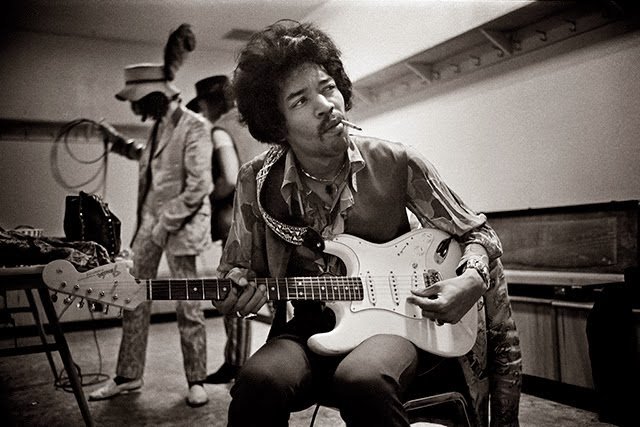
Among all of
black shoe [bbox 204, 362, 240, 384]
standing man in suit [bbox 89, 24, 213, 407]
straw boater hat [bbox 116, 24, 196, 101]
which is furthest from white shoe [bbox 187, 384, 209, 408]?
straw boater hat [bbox 116, 24, 196, 101]

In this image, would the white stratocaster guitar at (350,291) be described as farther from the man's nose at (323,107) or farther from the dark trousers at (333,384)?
the man's nose at (323,107)

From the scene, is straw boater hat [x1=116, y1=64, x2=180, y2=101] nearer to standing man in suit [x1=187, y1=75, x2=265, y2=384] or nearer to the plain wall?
standing man in suit [x1=187, y1=75, x2=265, y2=384]

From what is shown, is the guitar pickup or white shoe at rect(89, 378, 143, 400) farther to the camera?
white shoe at rect(89, 378, 143, 400)

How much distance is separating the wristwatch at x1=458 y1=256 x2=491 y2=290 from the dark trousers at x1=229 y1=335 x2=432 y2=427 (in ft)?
0.76

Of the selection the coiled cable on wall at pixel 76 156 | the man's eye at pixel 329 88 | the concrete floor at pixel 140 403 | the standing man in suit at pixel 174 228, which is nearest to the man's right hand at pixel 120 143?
the coiled cable on wall at pixel 76 156

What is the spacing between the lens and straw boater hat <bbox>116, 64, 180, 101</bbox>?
12.5 ft

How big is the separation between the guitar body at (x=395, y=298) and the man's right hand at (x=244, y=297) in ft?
0.55

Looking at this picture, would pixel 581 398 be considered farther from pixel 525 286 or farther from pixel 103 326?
pixel 103 326

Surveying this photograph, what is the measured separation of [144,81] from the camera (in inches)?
157

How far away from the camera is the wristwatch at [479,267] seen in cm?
126

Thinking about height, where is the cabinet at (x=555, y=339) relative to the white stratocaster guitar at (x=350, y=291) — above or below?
below

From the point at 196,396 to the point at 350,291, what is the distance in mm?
1649

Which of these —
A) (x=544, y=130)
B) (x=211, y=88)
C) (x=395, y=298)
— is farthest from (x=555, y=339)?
(x=211, y=88)

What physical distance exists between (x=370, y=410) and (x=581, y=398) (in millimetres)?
1820
